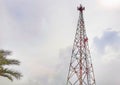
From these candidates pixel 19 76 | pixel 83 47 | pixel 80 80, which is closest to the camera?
pixel 19 76

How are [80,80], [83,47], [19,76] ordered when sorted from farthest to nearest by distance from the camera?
[83,47], [80,80], [19,76]

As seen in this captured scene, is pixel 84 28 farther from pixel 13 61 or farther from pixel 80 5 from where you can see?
pixel 13 61

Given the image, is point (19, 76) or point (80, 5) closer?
point (19, 76)

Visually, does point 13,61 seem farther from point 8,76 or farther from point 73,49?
point 73,49

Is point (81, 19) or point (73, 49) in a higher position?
point (81, 19)

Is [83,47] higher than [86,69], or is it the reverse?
[83,47]

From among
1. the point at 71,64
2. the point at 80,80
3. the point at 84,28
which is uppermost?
the point at 84,28

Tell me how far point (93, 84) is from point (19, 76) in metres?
61.4

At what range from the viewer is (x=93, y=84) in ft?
335

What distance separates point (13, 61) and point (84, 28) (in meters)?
67.1

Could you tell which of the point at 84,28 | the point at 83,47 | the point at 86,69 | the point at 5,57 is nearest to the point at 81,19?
the point at 84,28

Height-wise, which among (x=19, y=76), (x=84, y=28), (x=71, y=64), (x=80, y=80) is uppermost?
(x=84, y=28)

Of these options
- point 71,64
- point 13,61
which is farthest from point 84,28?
point 13,61

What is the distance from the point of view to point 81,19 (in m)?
109
